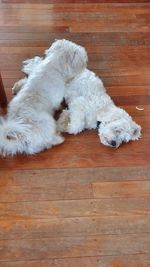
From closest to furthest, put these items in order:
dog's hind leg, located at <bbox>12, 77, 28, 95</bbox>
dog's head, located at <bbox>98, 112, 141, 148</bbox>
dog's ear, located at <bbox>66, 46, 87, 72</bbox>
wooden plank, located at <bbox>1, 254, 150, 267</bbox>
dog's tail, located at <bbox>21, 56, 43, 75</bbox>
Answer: wooden plank, located at <bbox>1, 254, 150, 267</bbox> < dog's head, located at <bbox>98, 112, 141, 148</bbox> < dog's ear, located at <bbox>66, 46, 87, 72</bbox> < dog's hind leg, located at <bbox>12, 77, 28, 95</bbox> < dog's tail, located at <bbox>21, 56, 43, 75</bbox>

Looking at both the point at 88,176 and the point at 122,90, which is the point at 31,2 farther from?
the point at 88,176

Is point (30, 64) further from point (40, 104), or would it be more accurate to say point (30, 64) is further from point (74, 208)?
point (74, 208)

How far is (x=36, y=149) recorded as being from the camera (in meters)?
1.63

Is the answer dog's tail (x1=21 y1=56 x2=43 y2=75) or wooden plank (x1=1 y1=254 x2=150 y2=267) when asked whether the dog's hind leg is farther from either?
wooden plank (x1=1 y1=254 x2=150 y2=267)

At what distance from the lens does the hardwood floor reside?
1337 millimetres

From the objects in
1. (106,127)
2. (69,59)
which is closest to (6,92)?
(69,59)

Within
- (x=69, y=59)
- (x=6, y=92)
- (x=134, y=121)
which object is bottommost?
(x=134, y=121)

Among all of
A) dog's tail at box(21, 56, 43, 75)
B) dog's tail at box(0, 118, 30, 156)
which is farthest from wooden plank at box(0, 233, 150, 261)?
dog's tail at box(21, 56, 43, 75)

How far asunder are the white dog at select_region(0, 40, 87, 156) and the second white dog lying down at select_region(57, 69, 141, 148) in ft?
0.20

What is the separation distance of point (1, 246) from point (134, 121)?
0.96 meters

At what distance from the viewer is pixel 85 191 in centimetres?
153

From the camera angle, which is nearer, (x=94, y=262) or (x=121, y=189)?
(x=94, y=262)

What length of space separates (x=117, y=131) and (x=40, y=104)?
403 millimetres

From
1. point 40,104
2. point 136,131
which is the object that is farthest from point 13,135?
point 136,131
